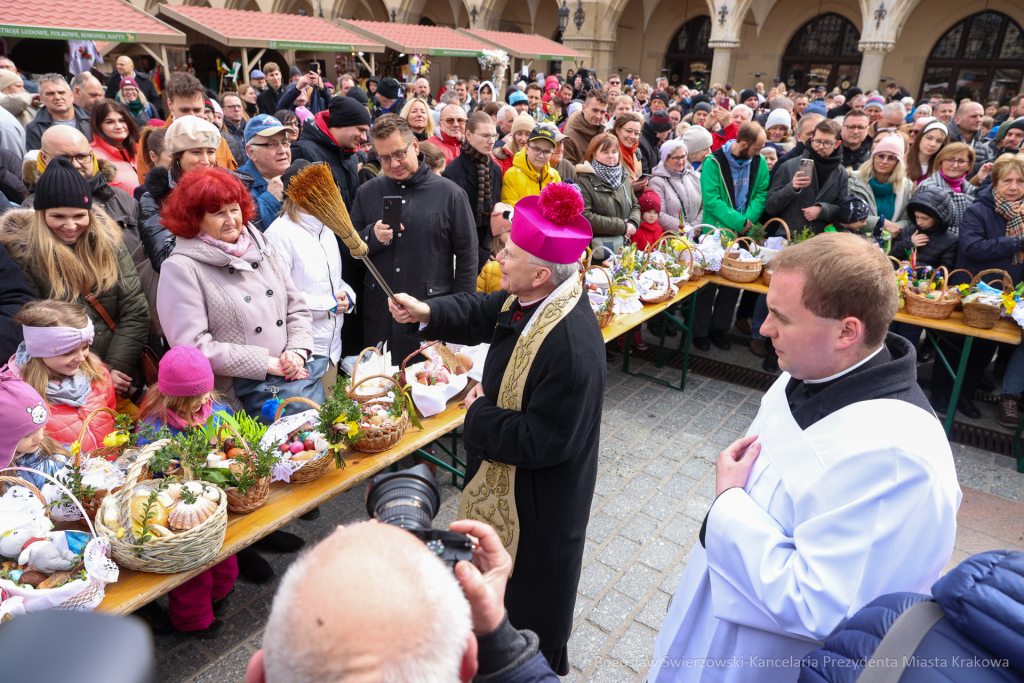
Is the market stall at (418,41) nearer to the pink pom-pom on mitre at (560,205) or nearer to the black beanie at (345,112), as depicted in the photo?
the black beanie at (345,112)

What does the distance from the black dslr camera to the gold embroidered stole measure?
76 cm

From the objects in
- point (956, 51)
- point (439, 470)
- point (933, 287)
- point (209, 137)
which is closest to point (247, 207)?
point (209, 137)

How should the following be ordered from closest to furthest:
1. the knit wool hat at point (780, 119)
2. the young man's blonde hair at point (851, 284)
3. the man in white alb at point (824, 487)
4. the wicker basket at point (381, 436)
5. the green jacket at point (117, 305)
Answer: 1. the man in white alb at point (824, 487)
2. the young man's blonde hair at point (851, 284)
3. the wicker basket at point (381, 436)
4. the green jacket at point (117, 305)
5. the knit wool hat at point (780, 119)

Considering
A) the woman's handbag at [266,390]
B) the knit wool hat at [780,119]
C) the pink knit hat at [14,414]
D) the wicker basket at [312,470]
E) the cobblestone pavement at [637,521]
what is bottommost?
the cobblestone pavement at [637,521]

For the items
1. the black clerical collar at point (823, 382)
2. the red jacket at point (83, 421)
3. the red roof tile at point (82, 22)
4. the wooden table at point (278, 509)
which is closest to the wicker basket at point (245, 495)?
the wooden table at point (278, 509)

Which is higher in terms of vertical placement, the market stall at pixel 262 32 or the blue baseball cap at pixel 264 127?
the market stall at pixel 262 32

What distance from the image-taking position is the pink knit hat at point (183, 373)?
2562 mm

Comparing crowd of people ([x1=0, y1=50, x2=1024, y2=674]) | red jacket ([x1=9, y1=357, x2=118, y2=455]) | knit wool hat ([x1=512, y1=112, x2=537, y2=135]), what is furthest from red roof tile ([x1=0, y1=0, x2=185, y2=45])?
red jacket ([x1=9, y1=357, x2=118, y2=455])

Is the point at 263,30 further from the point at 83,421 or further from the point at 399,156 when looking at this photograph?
the point at 83,421

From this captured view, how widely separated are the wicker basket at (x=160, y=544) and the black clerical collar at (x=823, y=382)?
191 cm

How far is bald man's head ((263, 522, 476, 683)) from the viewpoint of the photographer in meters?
0.80

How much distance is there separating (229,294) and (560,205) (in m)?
1.74

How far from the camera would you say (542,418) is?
2076 mm

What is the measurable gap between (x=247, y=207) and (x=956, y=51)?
25392 millimetres
